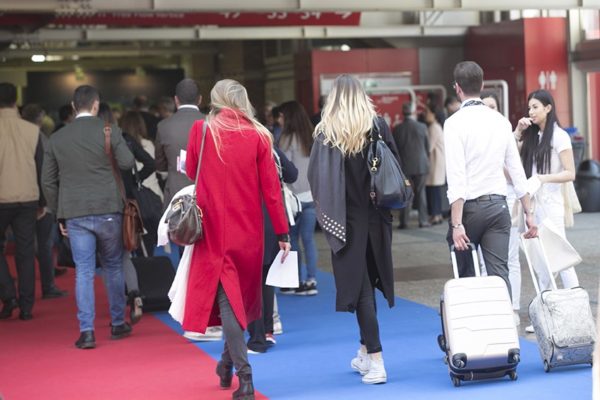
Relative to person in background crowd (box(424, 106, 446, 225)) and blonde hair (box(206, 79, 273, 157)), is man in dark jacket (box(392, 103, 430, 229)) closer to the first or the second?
person in background crowd (box(424, 106, 446, 225))

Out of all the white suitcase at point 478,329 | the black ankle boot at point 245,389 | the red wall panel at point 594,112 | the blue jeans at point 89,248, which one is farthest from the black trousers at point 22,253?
the red wall panel at point 594,112

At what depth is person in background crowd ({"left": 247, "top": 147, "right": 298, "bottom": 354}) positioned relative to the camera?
7.63 m

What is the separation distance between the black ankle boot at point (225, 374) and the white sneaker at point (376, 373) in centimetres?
80

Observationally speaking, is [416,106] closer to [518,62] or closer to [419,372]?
[518,62]

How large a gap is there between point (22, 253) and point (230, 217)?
152 inches

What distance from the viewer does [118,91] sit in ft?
99.3

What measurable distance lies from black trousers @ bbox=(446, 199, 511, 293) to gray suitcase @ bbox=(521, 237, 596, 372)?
0.33 metres

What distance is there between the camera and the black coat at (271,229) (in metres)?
7.62

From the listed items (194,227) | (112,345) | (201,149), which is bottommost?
(112,345)

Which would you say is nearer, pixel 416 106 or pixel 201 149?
pixel 201 149

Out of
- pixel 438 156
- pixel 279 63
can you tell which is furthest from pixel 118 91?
pixel 438 156

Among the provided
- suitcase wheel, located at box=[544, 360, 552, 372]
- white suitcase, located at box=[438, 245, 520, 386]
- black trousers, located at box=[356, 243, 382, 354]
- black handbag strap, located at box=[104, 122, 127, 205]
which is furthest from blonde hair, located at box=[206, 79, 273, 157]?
suitcase wheel, located at box=[544, 360, 552, 372]

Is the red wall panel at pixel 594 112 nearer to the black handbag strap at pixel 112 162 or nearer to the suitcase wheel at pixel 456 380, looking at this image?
the black handbag strap at pixel 112 162

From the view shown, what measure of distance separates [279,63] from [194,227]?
19264mm
